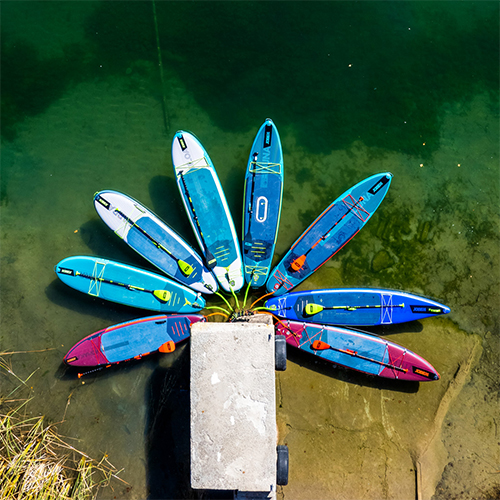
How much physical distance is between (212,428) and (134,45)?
25.7 feet

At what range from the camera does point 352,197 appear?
284 inches

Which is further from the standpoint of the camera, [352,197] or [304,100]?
[304,100]

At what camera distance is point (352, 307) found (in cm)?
698

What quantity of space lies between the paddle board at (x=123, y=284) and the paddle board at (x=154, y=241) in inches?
11.1

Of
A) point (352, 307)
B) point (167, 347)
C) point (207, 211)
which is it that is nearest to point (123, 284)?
point (167, 347)

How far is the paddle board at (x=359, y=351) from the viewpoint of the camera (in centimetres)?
691

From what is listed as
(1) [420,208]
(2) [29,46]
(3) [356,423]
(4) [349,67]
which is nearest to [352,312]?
(3) [356,423]

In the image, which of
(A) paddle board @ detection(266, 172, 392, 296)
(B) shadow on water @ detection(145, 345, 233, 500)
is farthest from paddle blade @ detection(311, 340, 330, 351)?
(B) shadow on water @ detection(145, 345, 233, 500)

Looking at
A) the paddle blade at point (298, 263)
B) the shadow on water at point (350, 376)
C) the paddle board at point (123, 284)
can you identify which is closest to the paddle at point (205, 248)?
the paddle board at point (123, 284)

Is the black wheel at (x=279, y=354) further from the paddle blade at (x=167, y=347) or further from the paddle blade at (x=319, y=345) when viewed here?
the paddle blade at (x=167, y=347)

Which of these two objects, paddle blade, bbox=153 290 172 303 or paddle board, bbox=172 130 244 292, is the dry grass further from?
paddle board, bbox=172 130 244 292

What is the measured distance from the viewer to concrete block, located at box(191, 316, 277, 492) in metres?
5.28

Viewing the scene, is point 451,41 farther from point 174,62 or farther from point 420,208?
point 174,62

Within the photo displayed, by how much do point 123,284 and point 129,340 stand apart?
1.07m
